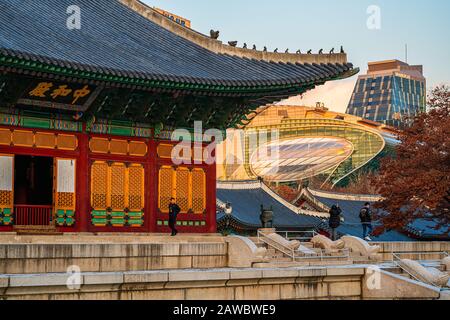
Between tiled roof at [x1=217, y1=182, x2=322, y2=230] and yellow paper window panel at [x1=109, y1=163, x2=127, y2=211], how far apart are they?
2075 cm

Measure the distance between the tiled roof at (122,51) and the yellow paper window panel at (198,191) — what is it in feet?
12.1

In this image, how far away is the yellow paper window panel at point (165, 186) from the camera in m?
32.2

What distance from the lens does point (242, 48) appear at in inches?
1396

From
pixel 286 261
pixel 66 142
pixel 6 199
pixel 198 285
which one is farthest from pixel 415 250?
pixel 6 199

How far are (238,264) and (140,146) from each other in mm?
6638

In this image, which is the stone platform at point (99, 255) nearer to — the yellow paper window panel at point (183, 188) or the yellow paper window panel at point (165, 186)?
the yellow paper window panel at point (165, 186)

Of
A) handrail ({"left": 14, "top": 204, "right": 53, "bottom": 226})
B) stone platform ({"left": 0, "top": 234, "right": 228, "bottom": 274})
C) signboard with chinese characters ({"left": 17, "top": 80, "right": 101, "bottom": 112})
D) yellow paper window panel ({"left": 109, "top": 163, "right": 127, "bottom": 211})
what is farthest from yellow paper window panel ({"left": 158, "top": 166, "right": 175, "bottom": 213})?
stone platform ({"left": 0, "top": 234, "right": 228, "bottom": 274})

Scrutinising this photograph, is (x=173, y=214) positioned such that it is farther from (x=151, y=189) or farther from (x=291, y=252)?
(x=291, y=252)

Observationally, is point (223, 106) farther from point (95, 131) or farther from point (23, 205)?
point (23, 205)

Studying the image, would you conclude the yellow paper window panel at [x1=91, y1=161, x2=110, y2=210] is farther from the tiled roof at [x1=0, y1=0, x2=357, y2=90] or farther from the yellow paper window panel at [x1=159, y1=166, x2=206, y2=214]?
the tiled roof at [x1=0, y1=0, x2=357, y2=90]

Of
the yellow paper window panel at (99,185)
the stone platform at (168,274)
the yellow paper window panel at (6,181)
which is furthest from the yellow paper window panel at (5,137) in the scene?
the stone platform at (168,274)

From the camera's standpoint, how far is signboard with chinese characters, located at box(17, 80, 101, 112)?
94.4 ft

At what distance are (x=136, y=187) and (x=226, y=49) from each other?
718 cm
